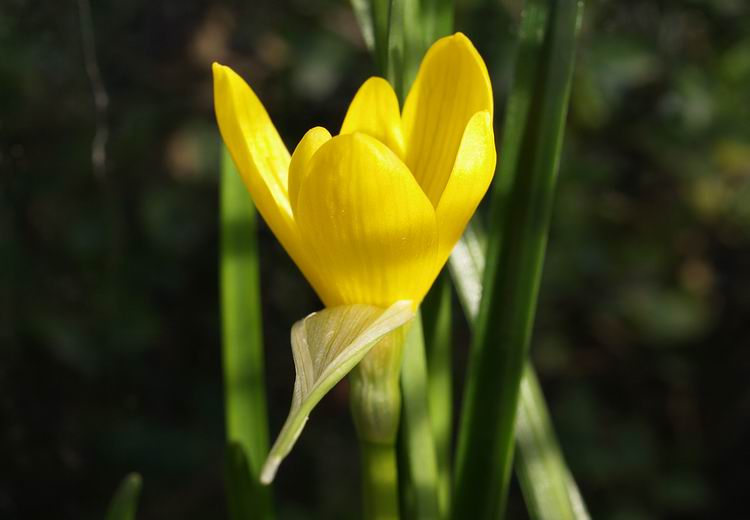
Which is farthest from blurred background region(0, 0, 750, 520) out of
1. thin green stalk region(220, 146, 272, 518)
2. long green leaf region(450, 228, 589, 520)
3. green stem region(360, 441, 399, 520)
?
green stem region(360, 441, 399, 520)

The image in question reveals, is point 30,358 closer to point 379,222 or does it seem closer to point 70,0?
point 70,0

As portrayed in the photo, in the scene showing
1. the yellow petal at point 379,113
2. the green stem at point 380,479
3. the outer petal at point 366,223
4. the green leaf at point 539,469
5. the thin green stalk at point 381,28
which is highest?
the thin green stalk at point 381,28

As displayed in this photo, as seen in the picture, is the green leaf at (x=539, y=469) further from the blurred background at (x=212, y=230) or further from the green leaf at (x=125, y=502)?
the blurred background at (x=212, y=230)

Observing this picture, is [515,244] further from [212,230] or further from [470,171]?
[212,230]

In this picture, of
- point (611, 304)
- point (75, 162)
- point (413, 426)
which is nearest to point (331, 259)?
point (413, 426)

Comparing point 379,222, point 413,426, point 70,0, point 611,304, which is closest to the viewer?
point 379,222

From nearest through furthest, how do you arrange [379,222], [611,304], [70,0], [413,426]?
[379,222], [413,426], [70,0], [611,304]

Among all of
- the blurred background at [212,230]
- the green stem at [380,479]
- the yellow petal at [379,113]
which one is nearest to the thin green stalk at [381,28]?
the yellow petal at [379,113]
